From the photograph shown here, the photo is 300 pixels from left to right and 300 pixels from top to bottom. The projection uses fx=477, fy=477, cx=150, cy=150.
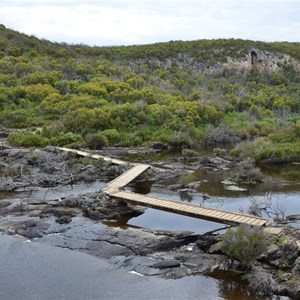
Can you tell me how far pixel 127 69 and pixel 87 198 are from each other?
5128 centimetres

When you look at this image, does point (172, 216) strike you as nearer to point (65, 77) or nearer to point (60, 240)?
point (60, 240)

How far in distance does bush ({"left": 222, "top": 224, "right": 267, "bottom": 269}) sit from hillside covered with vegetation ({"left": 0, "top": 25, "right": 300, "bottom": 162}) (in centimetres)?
2168

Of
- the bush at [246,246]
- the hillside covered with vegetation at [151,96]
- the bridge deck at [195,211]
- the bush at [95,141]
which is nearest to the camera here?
the bush at [246,246]

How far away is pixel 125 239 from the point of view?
20359 mm

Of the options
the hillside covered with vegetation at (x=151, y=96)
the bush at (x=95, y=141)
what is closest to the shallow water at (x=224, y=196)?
the hillside covered with vegetation at (x=151, y=96)

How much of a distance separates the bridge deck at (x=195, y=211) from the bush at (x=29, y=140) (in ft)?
64.6

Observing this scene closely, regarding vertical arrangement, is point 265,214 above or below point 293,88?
below

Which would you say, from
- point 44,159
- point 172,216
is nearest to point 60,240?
point 172,216

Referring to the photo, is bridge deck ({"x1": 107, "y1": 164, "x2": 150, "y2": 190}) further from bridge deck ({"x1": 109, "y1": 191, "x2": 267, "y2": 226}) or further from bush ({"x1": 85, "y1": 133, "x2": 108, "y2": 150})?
bush ({"x1": 85, "y1": 133, "x2": 108, "y2": 150})

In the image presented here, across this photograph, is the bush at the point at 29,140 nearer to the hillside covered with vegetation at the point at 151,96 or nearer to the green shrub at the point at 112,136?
the hillside covered with vegetation at the point at 151,96

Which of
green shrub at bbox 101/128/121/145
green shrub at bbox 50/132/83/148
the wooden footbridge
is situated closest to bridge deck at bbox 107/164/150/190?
the wooden footbridge

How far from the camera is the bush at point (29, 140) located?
141 feet

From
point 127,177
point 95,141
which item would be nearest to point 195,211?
point 127,177

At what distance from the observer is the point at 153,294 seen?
16.4 meters
